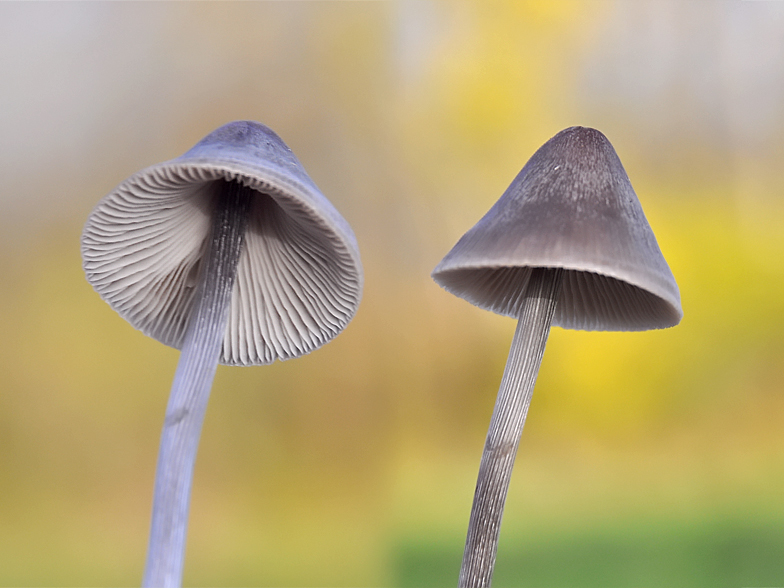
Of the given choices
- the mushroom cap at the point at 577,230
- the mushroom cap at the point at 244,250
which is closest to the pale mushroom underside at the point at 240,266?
the mushroom cap at the point at 244,250

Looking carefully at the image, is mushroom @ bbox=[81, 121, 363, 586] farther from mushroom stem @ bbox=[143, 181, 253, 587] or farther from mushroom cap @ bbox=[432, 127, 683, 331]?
mushroom cap @ bbox=[432, 127, 683, 331]

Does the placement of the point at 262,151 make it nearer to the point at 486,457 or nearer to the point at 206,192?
the point at 206,192

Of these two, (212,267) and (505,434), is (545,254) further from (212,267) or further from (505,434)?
(212,267)

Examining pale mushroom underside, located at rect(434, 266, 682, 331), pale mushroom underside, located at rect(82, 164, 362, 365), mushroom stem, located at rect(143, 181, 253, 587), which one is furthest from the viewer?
pale mushroom underside, located at rect(434, 266, 682, 331)

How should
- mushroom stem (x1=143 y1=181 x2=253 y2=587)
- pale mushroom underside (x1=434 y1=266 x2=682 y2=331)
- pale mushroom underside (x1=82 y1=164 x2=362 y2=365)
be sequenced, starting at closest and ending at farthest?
1. mushroom stem (x1=143 y1=181 x2=253 y2=587)
2. pale mushroom underside (x1=82 y1=164 x2=362 y2=365)
3. pale mushroom underside (x1=434 y1=266 x2=682 y2=331)

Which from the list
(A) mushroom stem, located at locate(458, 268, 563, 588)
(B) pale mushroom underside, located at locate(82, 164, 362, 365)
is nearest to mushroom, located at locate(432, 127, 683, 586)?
(A) mushroom stem, located at locate(458, 268, 563, 588)

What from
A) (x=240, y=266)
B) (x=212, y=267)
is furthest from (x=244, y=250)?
(x=212, y=267)

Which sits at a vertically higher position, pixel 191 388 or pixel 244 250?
pixel 244 250

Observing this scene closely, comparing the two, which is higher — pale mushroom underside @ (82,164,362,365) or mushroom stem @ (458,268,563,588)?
pale mushroom underside @ (82,164,362,365)
